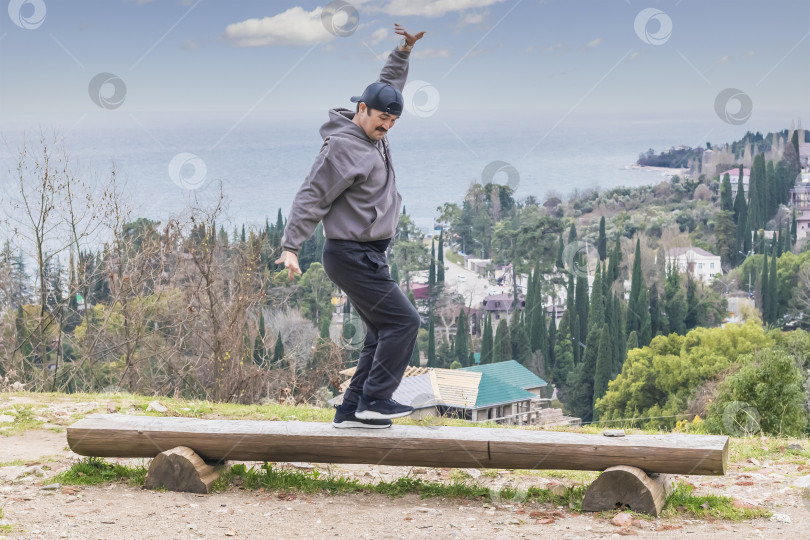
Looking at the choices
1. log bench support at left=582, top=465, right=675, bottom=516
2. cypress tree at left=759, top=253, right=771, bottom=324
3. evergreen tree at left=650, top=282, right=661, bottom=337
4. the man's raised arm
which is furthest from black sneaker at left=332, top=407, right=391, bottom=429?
cypress tree at left=759, top=253, right=771, bottom=324

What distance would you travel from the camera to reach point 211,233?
15430mm

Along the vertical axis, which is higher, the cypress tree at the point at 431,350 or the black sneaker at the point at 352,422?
the cypress tree at the point at 431,350

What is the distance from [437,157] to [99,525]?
110 meters

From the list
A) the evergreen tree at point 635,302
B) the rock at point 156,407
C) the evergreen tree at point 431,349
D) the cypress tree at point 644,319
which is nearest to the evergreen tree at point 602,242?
the evergreen tree at point 635,302

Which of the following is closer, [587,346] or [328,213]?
[328,213]

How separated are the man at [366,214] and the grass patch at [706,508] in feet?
5.56

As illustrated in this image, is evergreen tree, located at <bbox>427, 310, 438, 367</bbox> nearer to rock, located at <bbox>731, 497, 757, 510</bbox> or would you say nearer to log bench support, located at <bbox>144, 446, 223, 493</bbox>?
log bench support, located at <bbox>144, 446, 223, 493</bbox>

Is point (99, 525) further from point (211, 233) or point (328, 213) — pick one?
point (211, 233)

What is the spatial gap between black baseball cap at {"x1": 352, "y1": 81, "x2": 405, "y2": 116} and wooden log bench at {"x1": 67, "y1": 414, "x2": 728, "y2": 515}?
1823mm

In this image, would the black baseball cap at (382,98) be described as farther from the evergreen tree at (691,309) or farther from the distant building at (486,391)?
the evergreen tree at (691,309)

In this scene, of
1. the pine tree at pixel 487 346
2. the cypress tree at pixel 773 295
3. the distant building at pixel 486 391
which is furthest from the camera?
the cypress tree at pixel 773 295

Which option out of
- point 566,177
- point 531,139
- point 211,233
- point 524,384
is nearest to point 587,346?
point 524,384

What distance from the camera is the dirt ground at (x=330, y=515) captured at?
4188 millimetres

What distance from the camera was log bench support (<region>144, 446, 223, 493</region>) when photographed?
484cm
